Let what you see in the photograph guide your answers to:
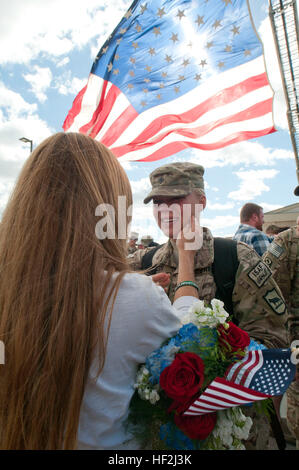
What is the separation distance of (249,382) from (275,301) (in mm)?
905

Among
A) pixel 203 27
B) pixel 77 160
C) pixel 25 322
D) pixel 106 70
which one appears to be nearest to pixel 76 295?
pixel 25 322

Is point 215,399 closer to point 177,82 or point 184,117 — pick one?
point 184,117

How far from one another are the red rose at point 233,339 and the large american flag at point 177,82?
2223 mm

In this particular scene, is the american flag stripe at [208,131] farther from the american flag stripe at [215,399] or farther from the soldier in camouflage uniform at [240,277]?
the american flag stripe at [215,399]

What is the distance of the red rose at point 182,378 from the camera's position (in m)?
1.08

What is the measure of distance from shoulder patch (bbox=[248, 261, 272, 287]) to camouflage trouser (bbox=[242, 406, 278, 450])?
30.6 inches

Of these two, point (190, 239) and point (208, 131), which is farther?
point (208, 131)

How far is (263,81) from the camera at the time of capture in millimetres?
2898

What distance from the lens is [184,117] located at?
333 cm

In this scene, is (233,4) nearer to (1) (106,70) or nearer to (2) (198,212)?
(1) (106,70)

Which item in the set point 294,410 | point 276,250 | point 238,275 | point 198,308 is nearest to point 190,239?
point 238,275

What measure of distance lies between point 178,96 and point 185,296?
2.42m

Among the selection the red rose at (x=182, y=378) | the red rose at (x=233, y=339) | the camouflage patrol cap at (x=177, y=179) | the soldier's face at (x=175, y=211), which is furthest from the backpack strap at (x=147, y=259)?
the red rose at (x=182, y=378)
